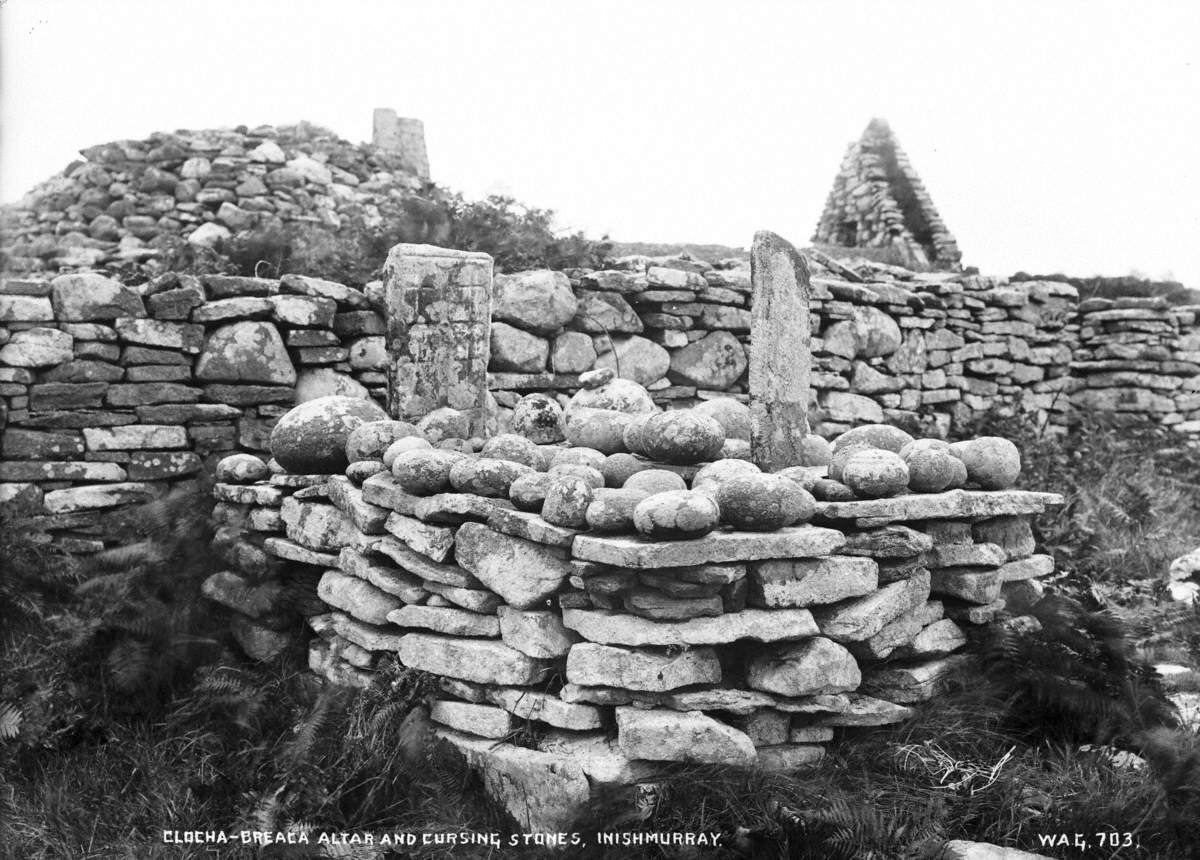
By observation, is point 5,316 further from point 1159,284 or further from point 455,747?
point 1159,284

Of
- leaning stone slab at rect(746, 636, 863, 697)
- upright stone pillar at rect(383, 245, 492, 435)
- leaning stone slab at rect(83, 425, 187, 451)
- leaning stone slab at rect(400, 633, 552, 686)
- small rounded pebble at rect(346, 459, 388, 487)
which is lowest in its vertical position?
leaning stone slab at rect(400, 633, 552, 686)

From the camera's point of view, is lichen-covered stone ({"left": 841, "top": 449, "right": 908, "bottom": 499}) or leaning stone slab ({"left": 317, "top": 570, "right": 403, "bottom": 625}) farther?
leaning stone slab ({"left": 317, "top": 570, "right": 403, "bottom": 625})

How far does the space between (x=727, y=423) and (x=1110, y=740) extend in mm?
2664

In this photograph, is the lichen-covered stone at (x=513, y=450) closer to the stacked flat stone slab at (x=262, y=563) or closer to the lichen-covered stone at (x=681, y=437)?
the lichen-covered stone at (x=681, y=437)

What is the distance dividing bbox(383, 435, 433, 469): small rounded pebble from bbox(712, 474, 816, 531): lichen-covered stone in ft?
5.67

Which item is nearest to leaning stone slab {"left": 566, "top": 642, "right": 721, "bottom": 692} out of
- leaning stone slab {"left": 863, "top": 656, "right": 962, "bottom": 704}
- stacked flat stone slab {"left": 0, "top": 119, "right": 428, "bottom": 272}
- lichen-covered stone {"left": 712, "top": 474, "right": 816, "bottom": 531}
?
lichen-covered stone {"left": 712, "top": 474, "right": 816, "bottom": 531}

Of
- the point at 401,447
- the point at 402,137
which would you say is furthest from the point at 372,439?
the point at 402,137

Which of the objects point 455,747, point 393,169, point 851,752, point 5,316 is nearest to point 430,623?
point 455,747

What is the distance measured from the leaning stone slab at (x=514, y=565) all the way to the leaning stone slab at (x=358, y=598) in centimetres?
58

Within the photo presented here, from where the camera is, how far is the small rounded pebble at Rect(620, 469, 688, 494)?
4605 millimetres

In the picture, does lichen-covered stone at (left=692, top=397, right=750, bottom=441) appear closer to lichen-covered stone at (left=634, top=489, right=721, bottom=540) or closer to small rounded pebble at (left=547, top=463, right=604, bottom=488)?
small rounded pebble at (left=547, top=463, right=604, bottom=488)

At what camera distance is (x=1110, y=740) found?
4.33 m

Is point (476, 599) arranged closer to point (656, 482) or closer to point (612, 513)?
point (612, 513)

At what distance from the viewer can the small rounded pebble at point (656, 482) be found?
4.61 meters
